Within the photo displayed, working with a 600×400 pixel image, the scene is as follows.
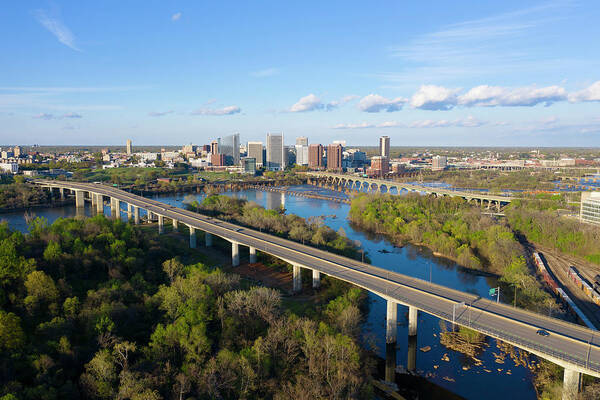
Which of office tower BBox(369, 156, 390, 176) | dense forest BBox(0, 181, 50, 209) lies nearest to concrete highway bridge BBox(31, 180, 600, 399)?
dense forest BBox(0, 181, 50, 209)

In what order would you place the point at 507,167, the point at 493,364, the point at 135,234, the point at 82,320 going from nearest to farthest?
the point at 82,320
the point at 493,364
the point at 135,234
the point at 507,167

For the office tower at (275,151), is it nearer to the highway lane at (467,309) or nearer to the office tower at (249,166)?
the office tower at (249,166)

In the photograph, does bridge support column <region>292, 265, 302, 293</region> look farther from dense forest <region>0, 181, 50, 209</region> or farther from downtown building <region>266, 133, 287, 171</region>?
downtown building <region>266, 133, 287, 171</region>

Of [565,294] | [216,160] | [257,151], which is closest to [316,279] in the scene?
[565,294]

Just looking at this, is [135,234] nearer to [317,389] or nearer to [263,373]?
[263,373]

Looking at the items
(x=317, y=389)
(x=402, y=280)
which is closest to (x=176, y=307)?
(x=317, y=389)
